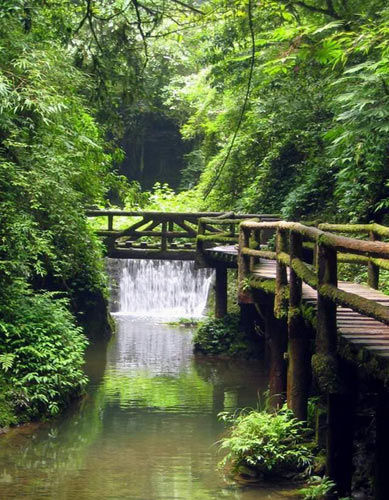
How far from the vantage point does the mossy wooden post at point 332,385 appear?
281 inches

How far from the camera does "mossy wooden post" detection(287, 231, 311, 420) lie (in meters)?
9.16

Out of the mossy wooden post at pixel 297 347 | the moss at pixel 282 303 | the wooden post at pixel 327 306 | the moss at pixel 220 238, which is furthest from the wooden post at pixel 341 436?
the moss at pixel 220 238

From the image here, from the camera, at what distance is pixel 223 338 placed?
722 inches

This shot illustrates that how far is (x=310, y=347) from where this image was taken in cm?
1004

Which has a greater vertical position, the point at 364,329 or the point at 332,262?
the point at 332,262

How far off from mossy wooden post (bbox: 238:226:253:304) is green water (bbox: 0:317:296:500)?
1686mm

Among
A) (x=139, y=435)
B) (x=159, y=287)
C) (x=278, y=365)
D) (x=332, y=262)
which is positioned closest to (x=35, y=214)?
(x=139, y=435)

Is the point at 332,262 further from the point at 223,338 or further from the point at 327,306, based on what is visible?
the point at 223,338

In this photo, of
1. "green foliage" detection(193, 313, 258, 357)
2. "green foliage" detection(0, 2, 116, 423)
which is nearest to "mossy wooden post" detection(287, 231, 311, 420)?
"green foliage" detection(0, 2, 116, 423)

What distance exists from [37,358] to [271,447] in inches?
181

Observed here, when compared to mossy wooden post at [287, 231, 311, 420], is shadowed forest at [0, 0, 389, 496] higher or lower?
higher

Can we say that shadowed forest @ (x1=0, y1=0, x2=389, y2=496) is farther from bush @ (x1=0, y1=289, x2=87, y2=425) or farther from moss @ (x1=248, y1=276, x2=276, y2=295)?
moss @ (x1=248, y1=276, x2=276, y2=295)

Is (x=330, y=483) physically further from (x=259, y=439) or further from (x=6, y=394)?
(x=6, y=394)

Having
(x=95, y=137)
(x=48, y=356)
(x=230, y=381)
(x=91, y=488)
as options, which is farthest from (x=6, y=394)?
(x=95, y=137)
